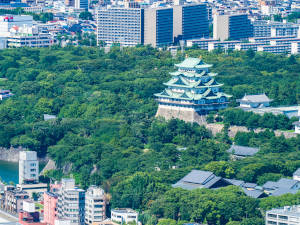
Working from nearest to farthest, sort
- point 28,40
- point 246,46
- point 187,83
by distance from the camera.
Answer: point 187,83 < point 28,40 < point 246,46

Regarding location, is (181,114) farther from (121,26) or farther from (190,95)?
(121,26)

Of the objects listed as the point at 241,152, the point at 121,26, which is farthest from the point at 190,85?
the point at 121,26

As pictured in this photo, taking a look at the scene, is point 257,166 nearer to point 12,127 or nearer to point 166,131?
point 166,131

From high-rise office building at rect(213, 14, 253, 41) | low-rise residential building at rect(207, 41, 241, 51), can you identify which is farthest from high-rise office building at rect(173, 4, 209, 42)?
low-rise residential building at rect(207, 41, 241, 51)

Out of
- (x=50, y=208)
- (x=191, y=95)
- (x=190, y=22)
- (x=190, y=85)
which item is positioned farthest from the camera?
(x=190, y=22)

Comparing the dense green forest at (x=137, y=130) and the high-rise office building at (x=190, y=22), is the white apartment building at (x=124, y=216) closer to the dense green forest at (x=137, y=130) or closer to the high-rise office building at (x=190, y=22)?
the dense green forest at (x=137, y=130)

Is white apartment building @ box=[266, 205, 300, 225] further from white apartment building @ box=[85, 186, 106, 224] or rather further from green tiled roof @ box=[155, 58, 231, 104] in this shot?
green tiled roof @ box=[155, 58, 231, 104]

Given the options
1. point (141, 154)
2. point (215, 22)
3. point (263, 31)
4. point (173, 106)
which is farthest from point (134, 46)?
point (141, 154)
